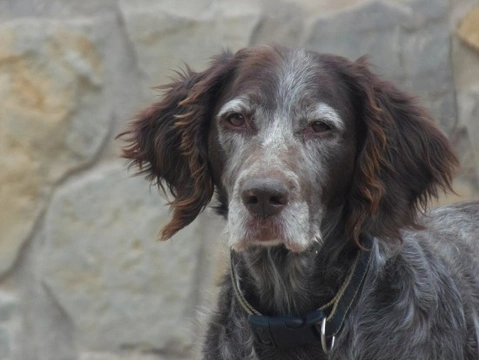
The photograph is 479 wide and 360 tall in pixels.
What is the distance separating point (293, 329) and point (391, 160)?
58 cm

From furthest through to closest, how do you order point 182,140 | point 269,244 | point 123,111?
point 123,111
point 182,140
point 269,244

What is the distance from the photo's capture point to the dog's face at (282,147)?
3.71m

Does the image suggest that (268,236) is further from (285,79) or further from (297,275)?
(285,79)

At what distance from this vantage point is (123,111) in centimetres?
565

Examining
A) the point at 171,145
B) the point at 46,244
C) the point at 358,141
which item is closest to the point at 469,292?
the point at 358,141

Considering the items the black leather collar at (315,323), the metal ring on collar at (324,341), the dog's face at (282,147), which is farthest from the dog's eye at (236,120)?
the metal ring on collar at (324,341)

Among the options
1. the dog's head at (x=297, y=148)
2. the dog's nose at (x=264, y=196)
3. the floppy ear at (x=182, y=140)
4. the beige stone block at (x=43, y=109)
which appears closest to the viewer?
the dog's nose at (x=264, y=196)

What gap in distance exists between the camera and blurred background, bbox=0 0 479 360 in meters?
5.55

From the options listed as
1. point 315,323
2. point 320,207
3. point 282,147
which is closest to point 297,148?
point 282,147

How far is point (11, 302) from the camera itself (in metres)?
5.81

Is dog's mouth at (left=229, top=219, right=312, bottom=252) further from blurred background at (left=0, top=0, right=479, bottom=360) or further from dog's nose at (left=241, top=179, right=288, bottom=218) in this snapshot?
blurred background at (left=0, top=0, right=479, bottom=360)

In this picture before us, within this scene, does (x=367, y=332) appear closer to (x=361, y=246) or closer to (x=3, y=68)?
(x=361, y=246)

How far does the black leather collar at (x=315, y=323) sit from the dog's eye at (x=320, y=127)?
14.2 inches

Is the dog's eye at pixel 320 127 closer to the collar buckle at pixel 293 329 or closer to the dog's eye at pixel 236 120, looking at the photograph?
the dog's eye at pixel 236 120
